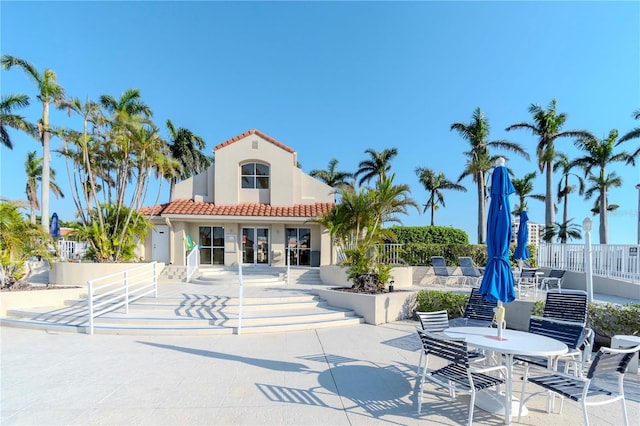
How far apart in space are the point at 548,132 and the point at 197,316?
24.8m

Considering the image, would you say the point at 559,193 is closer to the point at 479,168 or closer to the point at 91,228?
the point at 479,168

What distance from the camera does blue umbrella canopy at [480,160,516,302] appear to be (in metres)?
4.42

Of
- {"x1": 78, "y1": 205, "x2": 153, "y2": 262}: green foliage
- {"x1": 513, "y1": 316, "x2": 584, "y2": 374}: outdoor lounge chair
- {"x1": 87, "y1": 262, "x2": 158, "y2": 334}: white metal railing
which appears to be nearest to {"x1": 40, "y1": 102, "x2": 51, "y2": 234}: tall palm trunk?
{"x1": 78, "y1": 205, "x2": 153, "y2": 262}: green foliage

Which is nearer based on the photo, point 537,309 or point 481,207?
point 537,309

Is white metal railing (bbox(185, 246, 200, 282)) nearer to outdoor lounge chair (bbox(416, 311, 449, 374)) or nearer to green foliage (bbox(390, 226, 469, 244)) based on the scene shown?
outdoor lounge chair (bbox(416, 311, 449, 374))

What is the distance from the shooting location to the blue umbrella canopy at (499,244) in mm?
4422

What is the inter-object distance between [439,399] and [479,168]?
882 inches

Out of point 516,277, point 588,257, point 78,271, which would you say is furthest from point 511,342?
point 78,271

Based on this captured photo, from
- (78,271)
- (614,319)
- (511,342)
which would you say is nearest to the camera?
(511,342)

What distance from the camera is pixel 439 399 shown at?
14.0 feet

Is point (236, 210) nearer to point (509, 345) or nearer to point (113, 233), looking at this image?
point (113, 233)

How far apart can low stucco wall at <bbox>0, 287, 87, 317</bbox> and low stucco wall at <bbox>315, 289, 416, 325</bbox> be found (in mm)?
8042

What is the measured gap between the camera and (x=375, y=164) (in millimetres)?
33688

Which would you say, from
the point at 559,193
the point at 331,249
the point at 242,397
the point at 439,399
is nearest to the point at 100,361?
the point at 242,397
